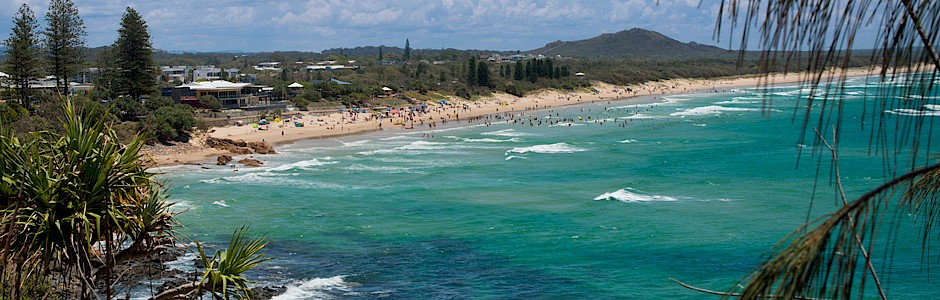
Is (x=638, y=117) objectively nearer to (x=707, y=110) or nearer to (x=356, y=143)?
(x=707, y=110)

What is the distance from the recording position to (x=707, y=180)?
123ft

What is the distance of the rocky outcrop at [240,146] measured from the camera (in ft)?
156

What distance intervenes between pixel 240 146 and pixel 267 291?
29.4 metres

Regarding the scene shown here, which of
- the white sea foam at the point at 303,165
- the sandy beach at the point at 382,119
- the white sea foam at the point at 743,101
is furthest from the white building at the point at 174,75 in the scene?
the white sea foam at the point at 743,101

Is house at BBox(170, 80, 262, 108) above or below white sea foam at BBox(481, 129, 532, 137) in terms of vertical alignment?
above

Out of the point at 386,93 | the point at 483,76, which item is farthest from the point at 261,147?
the point at 483,76

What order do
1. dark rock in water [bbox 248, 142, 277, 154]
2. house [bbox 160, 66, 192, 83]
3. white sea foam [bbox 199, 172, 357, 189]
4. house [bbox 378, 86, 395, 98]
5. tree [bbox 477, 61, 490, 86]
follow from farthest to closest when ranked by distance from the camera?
tree [bbox 477, 61, 490, 86] → house [bbox 160, 66, 192, 83] → house [bbox 378, 86, 395, 98] → dark rock in water [bbox 248, 142, 277, 154] → white sea foam [bbox 199, 172, 357, 189]

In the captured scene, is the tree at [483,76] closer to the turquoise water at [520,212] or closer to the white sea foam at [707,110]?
the white sea foam at [707,110]

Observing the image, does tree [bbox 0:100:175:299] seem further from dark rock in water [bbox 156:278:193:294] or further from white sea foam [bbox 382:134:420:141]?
white sea foam [bbox 382:134:420:141]

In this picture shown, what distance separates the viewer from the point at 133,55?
186 feet

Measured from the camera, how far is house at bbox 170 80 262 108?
65.9 meters

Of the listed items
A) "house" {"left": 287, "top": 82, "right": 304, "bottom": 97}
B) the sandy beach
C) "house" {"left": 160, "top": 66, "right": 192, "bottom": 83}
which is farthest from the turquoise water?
"house" {"left": 160, "top": 66, "right": 192, "bottom": 83}

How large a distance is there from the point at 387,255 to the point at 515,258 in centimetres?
371

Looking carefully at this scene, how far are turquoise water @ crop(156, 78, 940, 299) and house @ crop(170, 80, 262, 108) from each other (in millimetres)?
18054
